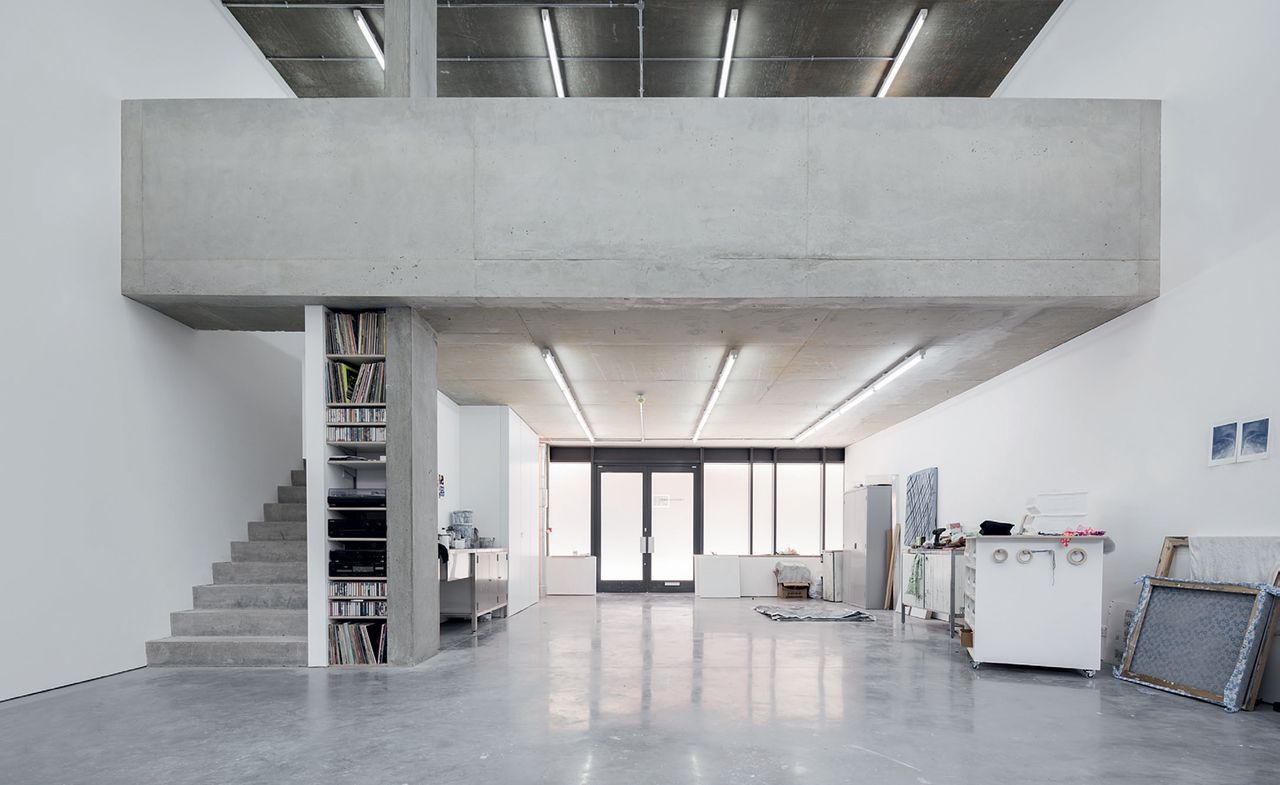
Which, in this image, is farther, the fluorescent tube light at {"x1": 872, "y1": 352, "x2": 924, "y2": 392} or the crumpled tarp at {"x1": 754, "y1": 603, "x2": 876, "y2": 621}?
the crumpled tarp at {"x1": 754, "y1": 603, "x2": 876, "y2": 621}

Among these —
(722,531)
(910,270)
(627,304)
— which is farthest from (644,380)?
(722,531)

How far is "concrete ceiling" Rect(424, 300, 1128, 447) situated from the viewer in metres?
6.94

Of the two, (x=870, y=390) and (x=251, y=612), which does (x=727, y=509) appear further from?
(x=251, y=612)

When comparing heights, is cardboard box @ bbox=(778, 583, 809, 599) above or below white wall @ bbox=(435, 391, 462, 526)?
below

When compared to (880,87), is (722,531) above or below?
below

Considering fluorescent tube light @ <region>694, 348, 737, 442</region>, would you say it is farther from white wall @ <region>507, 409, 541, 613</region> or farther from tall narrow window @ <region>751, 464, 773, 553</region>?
tall narrow window @ <region>751, 464, 773, 553</region>

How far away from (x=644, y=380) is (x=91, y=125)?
5.85m

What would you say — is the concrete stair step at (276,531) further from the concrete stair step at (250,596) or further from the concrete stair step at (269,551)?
the concrete stair step at (250,596)

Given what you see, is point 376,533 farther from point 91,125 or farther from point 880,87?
point 880,87

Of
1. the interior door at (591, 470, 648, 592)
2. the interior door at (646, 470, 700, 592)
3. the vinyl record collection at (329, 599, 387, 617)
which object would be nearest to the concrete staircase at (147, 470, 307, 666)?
the vinyl record collection at (329, 599, 387, 617)

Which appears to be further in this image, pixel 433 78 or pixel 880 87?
pixel 880 87

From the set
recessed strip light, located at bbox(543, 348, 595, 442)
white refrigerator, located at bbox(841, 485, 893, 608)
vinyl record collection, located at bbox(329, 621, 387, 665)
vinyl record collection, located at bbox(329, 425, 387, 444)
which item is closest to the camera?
vinyl record collection, located at bbox(329, 621, 387, 665)

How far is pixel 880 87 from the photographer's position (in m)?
9.98

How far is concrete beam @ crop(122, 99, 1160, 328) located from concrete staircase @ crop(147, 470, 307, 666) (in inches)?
94.3
